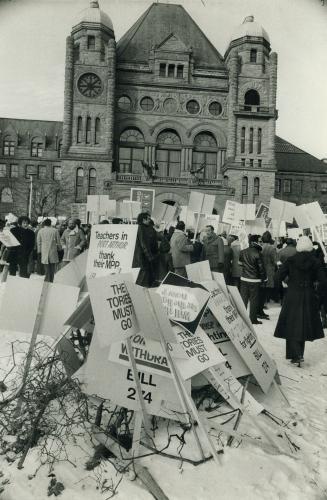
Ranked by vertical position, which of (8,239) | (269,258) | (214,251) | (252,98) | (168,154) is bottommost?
(269,258)

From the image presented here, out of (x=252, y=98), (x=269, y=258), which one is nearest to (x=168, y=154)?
(x=252, y=98)

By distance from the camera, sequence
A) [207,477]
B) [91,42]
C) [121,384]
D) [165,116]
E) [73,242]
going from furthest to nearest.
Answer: [165,116]
[91,42]
[73,242]
[121,384]
[207,477]

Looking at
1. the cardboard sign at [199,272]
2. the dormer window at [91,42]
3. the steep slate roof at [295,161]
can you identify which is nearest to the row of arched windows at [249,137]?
the steep slate roof at [295,161]

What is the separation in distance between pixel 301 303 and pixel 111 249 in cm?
356

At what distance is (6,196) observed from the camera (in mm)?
53781

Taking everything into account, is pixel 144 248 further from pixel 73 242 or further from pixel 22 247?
pixel 22 247

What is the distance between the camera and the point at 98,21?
39844 mm

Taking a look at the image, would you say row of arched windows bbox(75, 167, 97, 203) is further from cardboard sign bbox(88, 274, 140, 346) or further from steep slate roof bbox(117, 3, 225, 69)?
cardboard sign bbox(88, 274, 140, 346)

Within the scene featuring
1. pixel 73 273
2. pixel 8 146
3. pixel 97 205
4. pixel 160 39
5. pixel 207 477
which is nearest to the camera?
pixel 207 477

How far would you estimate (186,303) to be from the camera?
4.45m

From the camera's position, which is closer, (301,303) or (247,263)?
(301,303)

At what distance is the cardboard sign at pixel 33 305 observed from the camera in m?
4.16

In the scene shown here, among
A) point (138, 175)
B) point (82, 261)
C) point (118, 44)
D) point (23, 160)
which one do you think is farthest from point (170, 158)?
point (82, 261)

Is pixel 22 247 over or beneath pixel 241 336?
over
